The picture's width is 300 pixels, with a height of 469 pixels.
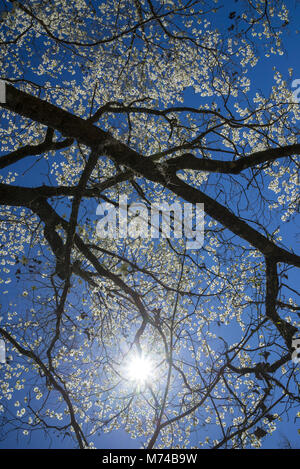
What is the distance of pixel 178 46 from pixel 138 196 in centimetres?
432

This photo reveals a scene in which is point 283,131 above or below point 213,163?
above

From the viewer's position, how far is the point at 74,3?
6.57m

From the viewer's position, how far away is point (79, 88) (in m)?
7.84

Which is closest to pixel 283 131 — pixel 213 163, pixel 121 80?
pixel 213 163
